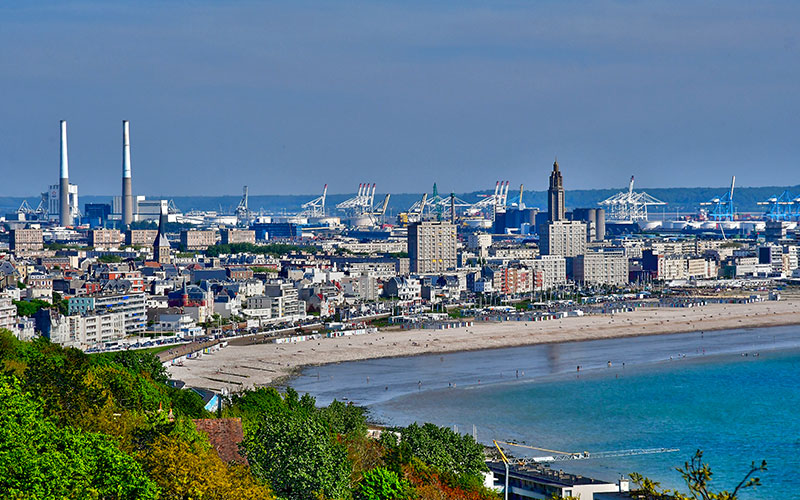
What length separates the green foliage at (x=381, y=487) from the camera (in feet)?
34.4

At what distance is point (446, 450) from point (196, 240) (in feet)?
241

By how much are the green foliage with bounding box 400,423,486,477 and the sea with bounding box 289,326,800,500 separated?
2.66m

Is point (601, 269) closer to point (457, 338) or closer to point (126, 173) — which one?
point (457, 338)

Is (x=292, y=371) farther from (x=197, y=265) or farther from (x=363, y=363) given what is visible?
(x=197, y=265)

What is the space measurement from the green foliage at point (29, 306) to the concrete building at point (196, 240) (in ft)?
158

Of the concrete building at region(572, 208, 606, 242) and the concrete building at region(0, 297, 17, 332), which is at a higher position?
the concrete building at region(572, 208, 606, 242)

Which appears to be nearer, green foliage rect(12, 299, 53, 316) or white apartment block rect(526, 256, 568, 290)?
green foliage rect(12, 299, 53, 316)

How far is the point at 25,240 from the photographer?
7788 centimetres

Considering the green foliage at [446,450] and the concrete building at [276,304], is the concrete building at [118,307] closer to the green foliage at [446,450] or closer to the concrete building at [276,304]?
the concrete building at [276,304]

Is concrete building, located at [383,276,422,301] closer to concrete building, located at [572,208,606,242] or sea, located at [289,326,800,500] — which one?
sea, located at [289,326,800,500]

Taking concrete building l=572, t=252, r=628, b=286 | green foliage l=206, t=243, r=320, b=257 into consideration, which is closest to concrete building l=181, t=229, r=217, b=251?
green foliage l=206, t=243, r=320, b=257

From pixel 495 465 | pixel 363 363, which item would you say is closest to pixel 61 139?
pixel 363 363

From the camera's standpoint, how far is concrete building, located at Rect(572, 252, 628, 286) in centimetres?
6322

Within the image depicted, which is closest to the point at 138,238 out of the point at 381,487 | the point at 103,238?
the point at 103,238
